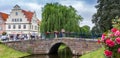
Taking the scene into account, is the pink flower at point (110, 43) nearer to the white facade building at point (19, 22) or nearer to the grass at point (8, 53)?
the grass at point (8, 53)

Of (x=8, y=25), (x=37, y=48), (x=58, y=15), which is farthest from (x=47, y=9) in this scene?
(x=8, y=25)

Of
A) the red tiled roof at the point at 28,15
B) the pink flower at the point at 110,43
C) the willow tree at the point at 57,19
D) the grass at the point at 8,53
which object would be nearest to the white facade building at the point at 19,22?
the red tiled roof at the point at 28,15

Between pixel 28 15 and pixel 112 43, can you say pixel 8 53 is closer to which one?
pixel 112 43

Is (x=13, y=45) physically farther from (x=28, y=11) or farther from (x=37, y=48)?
(x=28, y=11)

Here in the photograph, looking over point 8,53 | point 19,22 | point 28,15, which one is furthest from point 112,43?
point 28,15

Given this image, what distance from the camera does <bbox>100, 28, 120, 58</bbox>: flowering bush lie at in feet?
43.0

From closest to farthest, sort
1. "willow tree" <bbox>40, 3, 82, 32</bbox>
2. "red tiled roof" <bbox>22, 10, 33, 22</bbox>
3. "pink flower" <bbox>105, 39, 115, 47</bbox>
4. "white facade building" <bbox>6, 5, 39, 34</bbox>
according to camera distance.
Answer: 1. "pink flower" <bbox>105, 39, 115, 47</bbox>
2. "willow tree" <bbox>40, 3, 82, 32</bbox>
3. "white facade building" <bbox>6, 5, 39, 34</bbox>
4. "red tiled roof" <bbox>22, 10, 33, 22</bbox>

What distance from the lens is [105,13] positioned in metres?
51.8

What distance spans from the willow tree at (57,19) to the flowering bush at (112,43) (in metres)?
51.7

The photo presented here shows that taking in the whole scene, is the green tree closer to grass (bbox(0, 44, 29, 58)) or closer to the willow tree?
the willow tree

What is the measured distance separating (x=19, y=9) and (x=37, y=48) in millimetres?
38913

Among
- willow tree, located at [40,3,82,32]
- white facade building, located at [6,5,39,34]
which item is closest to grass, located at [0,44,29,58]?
willow tree, located at [40,3,82,32]

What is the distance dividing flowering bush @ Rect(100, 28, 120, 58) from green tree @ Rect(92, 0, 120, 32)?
36473 millimetres

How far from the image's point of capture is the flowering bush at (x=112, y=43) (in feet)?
43.0
